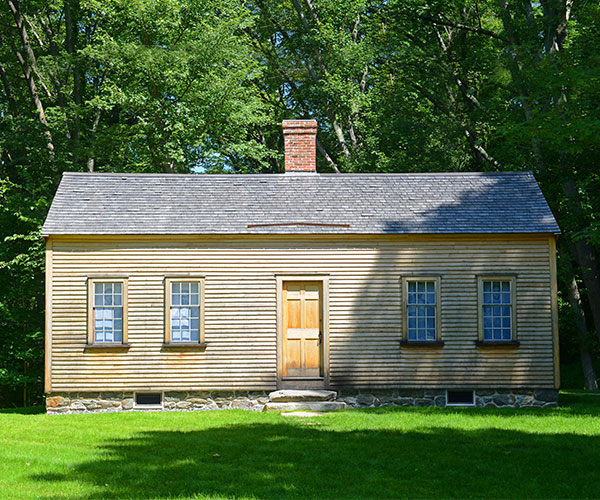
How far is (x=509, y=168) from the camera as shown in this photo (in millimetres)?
23797

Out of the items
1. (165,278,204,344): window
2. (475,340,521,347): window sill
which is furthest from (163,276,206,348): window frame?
(475,340,521,347): window sill

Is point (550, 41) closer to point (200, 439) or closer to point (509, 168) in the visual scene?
point (509, 168)

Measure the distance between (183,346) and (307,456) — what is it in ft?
22.1

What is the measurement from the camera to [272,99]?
1296 inches

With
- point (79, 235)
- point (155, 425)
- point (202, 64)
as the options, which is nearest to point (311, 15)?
point (202, 64)

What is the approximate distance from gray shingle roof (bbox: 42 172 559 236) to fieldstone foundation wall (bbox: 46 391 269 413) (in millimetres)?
3343

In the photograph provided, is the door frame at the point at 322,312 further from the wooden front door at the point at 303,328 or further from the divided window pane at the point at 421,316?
the divided window pane at the point at 421,316

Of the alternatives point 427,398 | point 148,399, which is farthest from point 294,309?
point 148,399

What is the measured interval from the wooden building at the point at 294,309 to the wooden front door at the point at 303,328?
0.03m

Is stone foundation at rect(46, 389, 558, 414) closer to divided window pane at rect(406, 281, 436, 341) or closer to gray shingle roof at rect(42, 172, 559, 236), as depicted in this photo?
divided window pane at rect(406, 281, 436, 341)

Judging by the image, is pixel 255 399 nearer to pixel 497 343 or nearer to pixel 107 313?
pixel 107 313

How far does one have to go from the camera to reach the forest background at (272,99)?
23109 mm

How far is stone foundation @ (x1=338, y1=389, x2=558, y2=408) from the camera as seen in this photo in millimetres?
16688

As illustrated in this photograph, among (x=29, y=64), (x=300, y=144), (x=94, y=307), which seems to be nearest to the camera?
(x=94, y=307)
